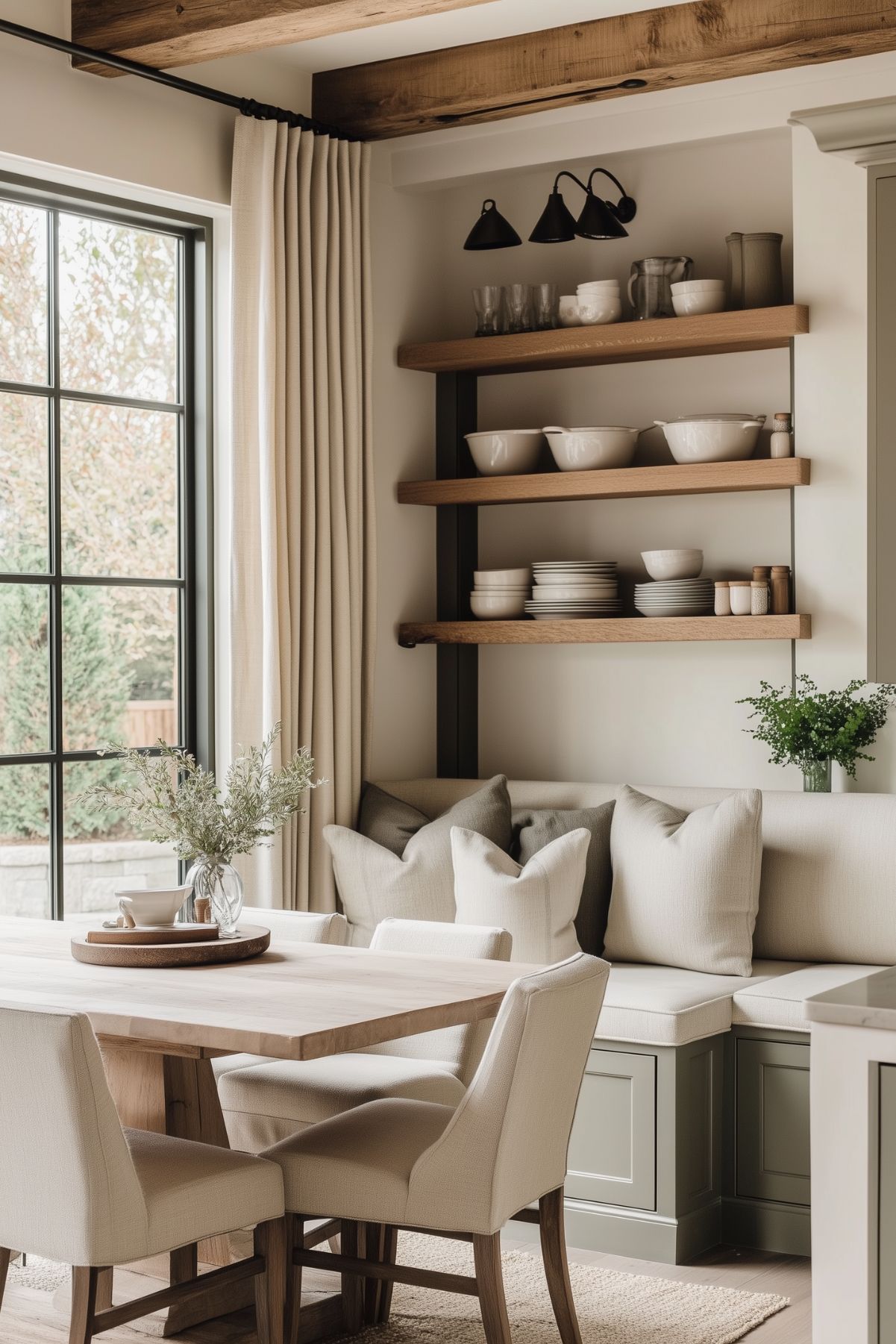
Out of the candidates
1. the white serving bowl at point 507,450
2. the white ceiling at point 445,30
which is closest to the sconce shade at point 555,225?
the white ceiling at point 445,30

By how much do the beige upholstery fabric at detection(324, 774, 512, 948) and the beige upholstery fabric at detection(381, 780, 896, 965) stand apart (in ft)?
2.49

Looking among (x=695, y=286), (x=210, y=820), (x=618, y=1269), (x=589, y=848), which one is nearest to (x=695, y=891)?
(x=589, y=848)

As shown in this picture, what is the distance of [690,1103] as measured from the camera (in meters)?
3.72

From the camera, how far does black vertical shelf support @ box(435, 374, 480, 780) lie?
17.6 feet

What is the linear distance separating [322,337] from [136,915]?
202 cm

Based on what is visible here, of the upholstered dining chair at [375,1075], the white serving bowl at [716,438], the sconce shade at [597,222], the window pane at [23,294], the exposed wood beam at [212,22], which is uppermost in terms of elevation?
the exposed wood beam at [212,22]

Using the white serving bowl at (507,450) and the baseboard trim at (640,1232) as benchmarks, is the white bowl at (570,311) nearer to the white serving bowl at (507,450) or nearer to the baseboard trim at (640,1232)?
the white serving bowl at (507,450)

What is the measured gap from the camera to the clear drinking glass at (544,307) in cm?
500

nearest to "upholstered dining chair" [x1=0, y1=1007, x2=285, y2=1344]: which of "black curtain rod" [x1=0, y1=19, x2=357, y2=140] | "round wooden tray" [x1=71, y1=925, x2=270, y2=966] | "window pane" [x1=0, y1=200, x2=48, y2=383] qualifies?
"round wooden tray" [x1=71, y1=925, x2=270, y2=966]

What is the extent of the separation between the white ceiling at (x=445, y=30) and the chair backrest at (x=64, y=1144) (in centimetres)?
285

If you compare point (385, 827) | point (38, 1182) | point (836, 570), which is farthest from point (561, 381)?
point (38, 1182)

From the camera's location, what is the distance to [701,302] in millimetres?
4688

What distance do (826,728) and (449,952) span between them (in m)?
1.41

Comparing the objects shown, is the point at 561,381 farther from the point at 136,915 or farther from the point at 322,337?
the point at 136,915
